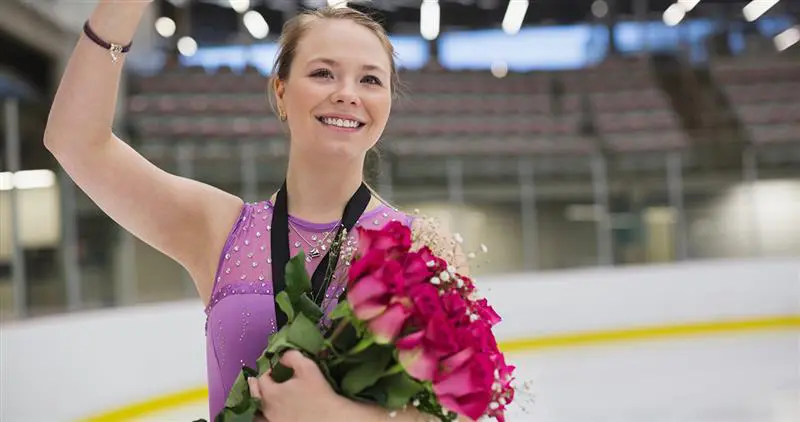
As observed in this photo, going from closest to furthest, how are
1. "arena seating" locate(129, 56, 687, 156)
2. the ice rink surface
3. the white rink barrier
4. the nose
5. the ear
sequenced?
the nose < the ear < the white rink barrier < the ice rink surface < "arena seating" locate(129, 56, 687, 156)

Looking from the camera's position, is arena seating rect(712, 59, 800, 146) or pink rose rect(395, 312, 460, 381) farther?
arena seating rect(712, 59, 800, 146)

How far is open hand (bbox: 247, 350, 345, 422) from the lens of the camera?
2.76 ft

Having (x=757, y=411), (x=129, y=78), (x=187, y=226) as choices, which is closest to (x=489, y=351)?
(x=187, y=226)

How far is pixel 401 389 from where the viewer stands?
0.83m

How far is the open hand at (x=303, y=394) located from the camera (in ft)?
2.76

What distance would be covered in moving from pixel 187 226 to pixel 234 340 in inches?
7.0

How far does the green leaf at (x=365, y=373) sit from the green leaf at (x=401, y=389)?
2 cm

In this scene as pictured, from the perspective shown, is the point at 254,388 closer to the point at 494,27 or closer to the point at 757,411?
the point at 757,411

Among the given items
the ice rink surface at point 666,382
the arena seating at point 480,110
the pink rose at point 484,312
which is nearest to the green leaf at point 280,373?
the pink rose at point 484,312

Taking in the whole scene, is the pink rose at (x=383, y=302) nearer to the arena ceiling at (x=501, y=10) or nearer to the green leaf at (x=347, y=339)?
the green leaf at (x=347, y=339)

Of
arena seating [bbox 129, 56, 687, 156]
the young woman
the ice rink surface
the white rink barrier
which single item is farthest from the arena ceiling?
the young woman

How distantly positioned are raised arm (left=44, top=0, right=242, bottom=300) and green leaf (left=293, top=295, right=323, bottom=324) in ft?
0.89

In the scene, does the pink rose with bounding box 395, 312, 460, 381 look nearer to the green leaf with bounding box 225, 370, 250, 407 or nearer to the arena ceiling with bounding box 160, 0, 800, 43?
the green leaf with bounding box 225, 370, 250, 407

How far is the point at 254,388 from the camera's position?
0.89 metres
